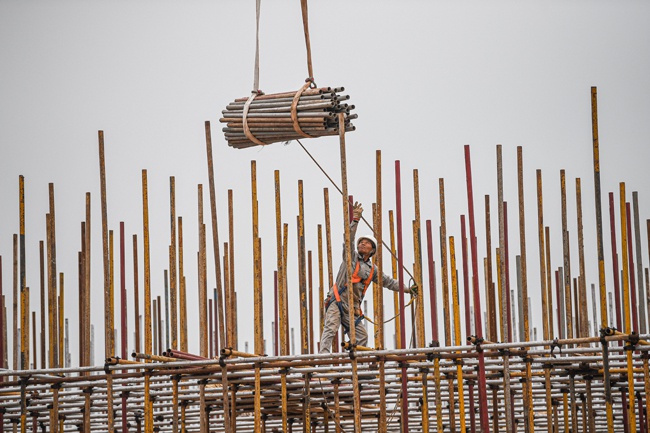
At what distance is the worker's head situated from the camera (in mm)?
16422

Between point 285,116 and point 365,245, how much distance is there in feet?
8.93

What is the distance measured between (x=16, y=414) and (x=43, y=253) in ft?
8.69

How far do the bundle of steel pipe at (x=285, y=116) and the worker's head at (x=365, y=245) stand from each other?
2201mm

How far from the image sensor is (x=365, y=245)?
1642 cm

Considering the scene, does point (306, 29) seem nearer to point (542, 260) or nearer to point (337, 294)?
point (337, 294)

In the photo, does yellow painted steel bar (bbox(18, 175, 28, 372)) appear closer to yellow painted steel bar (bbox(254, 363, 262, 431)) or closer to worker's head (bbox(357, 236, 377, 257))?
yellow painted steel bar (bbox(254, 363, 262, 431))

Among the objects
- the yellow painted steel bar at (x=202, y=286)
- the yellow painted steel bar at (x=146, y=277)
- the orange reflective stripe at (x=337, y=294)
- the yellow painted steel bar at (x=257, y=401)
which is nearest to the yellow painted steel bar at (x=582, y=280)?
the orange reflective stripe at (x=337, y=294)

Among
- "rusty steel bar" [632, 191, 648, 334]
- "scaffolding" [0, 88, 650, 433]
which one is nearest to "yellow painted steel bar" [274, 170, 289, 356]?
"scaffolding" [0, 88, 650, 433]

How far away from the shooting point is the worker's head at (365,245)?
53.9 ft

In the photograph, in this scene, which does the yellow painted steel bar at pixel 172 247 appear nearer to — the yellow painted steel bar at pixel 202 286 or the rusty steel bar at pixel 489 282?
the yellow painted steel bar at pixel 202 286

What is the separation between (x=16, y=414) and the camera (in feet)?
60.8

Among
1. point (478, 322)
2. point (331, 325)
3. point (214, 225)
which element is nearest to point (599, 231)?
point (478, 322)

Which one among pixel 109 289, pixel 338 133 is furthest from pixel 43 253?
pixel 338 133

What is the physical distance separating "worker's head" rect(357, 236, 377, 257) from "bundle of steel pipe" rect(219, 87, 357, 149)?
2201 millimetres
